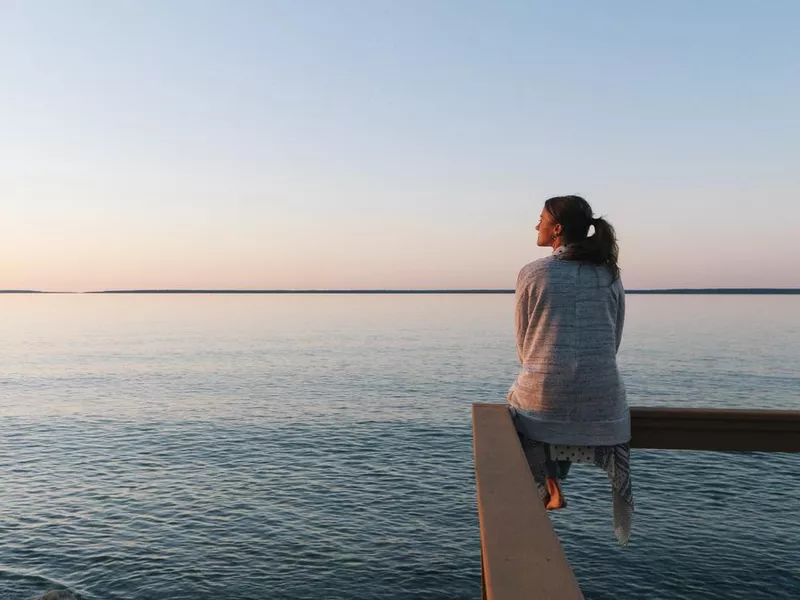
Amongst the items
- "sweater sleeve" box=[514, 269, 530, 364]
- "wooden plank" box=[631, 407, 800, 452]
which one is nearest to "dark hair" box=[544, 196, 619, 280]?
"sweater sleeve" box=[514, 269, 530, 364]

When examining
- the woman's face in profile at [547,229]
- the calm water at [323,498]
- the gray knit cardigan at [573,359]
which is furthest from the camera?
the calm water at [323,498]

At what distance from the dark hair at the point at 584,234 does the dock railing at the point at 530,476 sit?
2.89 ft

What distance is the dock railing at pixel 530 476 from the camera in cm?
176

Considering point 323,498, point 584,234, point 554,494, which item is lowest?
point 323,498

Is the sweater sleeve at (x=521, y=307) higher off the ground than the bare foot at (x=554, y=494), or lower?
higher

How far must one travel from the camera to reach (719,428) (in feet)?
12.7

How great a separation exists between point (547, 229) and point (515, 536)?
2.18 metres

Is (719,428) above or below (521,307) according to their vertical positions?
below

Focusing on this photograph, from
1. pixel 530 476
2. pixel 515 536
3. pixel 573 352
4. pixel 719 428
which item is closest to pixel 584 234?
pixel 573 352

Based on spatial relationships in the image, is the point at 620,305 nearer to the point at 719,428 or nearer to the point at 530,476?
the point at 719,428

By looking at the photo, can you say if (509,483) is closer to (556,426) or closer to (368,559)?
(556,426)

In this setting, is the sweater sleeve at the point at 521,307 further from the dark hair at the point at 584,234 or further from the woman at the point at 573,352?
the dark hair at the point at 584,234

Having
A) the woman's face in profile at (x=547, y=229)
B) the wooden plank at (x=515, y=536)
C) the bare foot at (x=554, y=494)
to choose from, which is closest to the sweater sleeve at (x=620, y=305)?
the woman's face in profile at (x=547, y=229)

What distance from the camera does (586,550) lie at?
67.5ft
